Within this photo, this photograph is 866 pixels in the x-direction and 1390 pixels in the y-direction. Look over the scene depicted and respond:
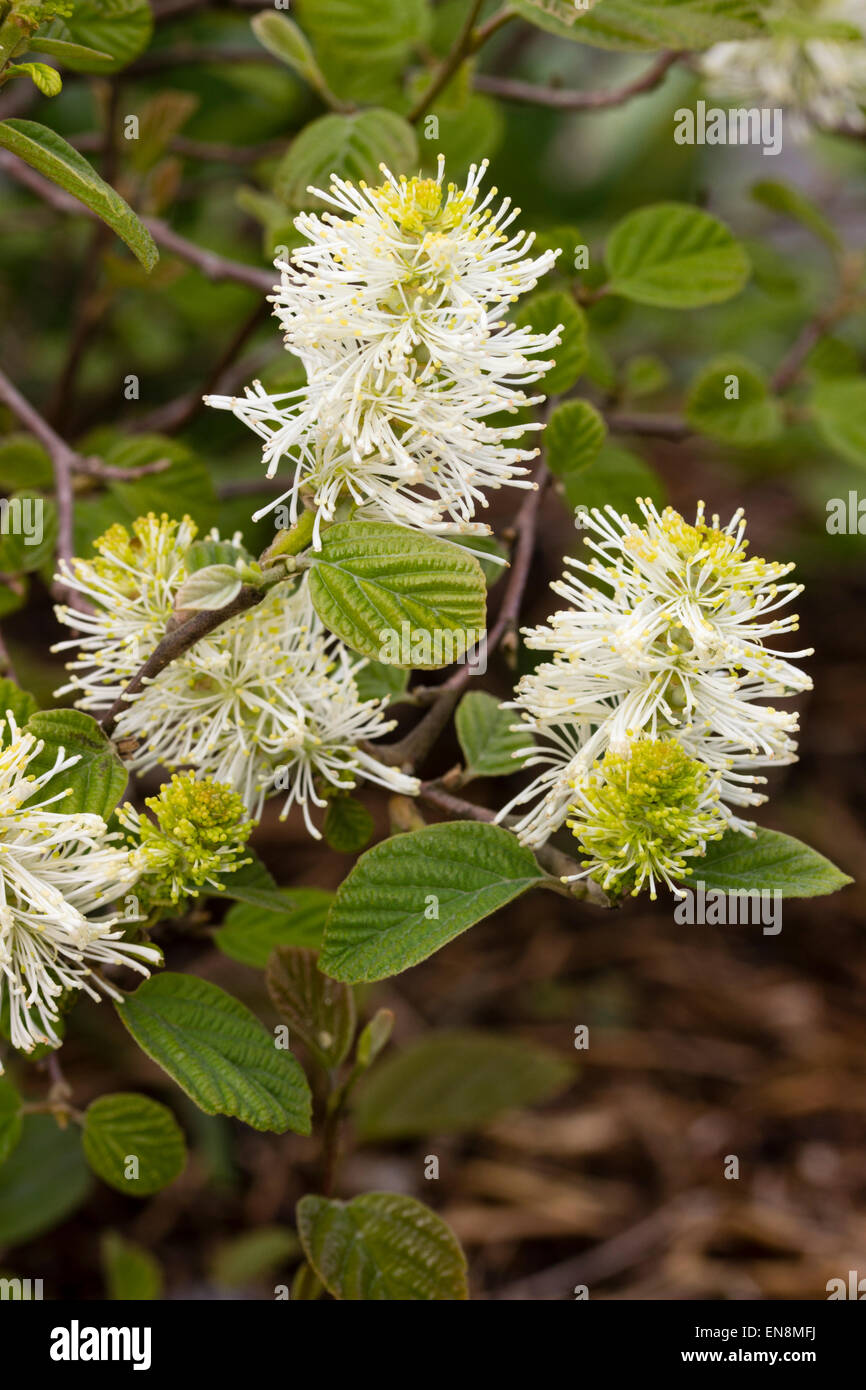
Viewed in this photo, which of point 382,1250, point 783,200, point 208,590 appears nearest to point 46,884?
point 208,590

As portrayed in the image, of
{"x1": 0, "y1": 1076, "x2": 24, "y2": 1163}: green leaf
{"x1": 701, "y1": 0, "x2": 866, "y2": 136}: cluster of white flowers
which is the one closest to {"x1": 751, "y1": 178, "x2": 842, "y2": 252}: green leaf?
{"x1": 701, "y1": 0, "x2": 866, "y2": 136}: cluster of white flowers

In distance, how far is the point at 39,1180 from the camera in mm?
1273

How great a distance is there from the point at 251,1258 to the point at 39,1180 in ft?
0.81

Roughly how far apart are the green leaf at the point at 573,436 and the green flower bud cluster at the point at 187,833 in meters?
0.39

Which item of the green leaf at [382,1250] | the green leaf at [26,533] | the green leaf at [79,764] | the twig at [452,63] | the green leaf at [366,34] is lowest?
the green leaf at [382,1250]

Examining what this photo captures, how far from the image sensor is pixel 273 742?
2.47 ft

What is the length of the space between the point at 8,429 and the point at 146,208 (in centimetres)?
28

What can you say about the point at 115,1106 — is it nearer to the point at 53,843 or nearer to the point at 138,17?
the point at 53,843

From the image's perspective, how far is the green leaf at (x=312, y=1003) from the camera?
85 cm

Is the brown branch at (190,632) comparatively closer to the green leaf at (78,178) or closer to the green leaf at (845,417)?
the green leaf at (78,178)

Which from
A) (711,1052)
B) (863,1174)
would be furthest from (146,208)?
(863,1174)

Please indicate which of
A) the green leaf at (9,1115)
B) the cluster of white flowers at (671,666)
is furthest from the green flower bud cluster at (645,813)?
the green leaf at (9,1115)

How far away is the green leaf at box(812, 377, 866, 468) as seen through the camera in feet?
4.38
